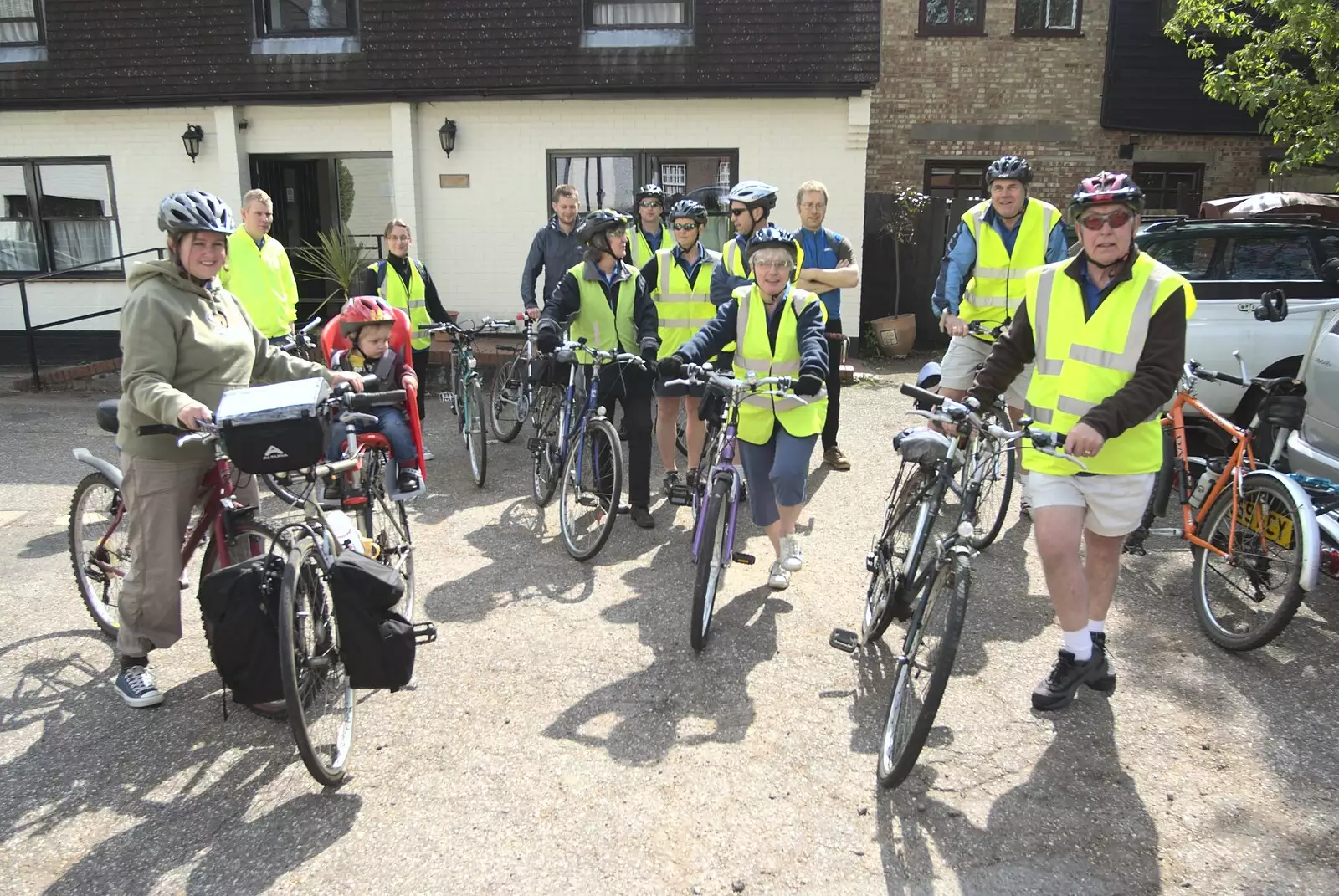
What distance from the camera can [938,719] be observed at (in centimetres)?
370

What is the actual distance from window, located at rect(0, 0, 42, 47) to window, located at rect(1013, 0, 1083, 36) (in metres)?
13.9

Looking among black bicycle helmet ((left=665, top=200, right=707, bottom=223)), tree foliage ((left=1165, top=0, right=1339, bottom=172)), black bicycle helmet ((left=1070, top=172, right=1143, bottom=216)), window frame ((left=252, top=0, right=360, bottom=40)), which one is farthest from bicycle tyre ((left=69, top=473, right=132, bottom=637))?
tree foliage ((left=1165, top=0, right=1339, bottom=172))

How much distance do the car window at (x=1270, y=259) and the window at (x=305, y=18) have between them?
409 inches

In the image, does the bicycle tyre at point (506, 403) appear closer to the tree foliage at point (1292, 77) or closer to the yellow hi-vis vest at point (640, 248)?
the yellow hi-vis vest at point (640, 248)

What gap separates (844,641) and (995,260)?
253cm

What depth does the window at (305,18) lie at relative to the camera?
12.1m

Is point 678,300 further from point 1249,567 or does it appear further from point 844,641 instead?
point 1249,567

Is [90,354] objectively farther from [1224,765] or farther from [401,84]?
[1224,765]

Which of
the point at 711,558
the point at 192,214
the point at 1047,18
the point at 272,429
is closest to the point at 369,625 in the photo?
the point at 272,429

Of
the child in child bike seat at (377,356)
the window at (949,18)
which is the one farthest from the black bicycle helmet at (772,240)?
the window at (949,18)

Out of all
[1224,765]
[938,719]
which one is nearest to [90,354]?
[938,719]

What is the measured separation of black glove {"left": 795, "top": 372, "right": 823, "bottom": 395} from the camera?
4.09 meters

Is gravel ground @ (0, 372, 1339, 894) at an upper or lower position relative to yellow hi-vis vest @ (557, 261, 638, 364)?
lower

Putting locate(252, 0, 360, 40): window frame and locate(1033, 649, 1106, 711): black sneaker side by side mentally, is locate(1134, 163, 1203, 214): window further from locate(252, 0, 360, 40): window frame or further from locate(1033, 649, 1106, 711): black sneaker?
locate(1033, 649, 1106, 711): black sneaker
